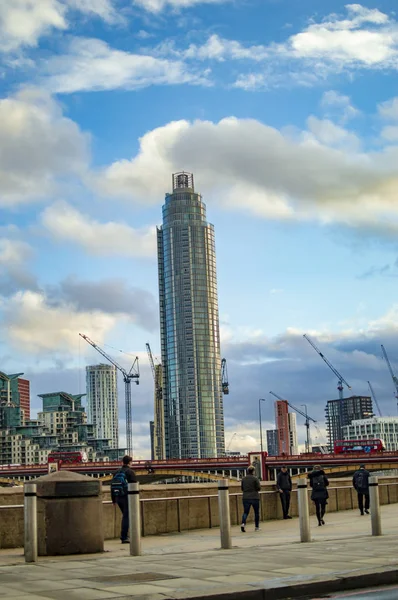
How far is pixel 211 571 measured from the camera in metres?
14.6

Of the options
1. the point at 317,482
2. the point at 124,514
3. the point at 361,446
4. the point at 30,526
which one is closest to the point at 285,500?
the point at 317,482

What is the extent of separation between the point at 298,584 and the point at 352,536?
9338 mm

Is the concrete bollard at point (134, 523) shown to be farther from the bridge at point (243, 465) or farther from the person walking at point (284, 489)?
the bridge at point (243, 465)

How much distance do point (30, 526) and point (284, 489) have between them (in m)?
14.8

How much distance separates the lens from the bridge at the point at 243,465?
146250 mm

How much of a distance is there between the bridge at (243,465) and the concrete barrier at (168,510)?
341ft

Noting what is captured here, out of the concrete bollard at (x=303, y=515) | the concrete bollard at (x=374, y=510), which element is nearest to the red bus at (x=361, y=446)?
the concrete bollard at (x=374, y=510)

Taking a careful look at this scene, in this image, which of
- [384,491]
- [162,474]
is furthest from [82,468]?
[384,491]

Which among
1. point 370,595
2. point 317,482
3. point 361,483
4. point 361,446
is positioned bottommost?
point 370,595

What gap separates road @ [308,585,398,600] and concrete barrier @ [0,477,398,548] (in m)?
8.31

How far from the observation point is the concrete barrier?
806 inches

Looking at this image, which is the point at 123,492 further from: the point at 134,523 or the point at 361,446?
the point at 361,446

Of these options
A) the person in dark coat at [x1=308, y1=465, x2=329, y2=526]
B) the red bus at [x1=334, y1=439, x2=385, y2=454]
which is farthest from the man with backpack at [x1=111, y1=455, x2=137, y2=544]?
the red bus at [x1=334, y1=439, x2=385, y2=454]

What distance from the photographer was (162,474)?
176 metres
